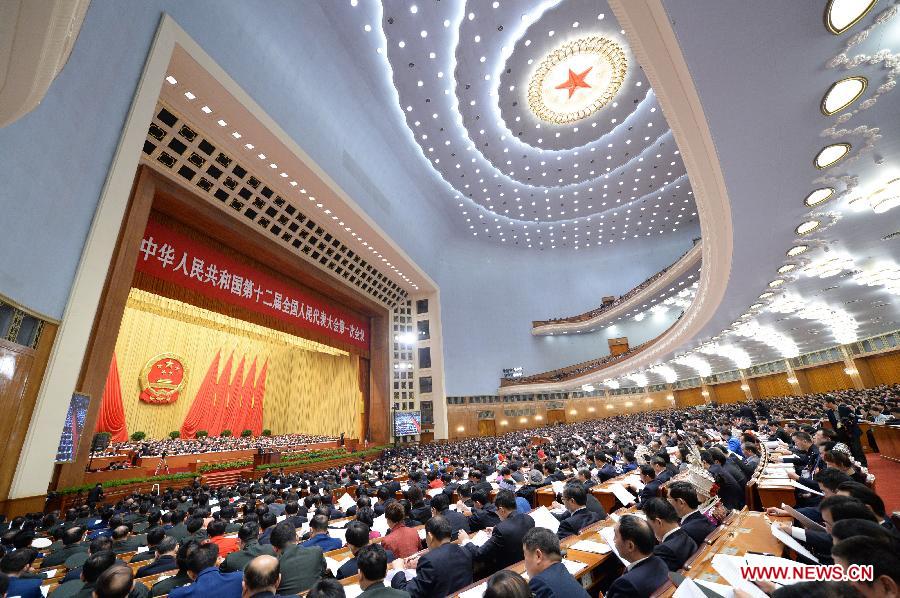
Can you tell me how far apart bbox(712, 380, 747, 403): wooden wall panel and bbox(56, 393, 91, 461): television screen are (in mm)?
32299

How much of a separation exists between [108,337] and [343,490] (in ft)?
21.7

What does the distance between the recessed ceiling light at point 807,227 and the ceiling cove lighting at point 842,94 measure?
3.69 meters

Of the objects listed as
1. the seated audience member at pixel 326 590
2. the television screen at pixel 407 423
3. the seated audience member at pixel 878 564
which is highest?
the television screen at pixel 407 423

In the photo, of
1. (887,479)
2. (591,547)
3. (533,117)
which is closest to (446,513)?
(591,547)

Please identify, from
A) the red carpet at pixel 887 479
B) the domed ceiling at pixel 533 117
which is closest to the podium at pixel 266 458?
the red carpet at pixel 887 479

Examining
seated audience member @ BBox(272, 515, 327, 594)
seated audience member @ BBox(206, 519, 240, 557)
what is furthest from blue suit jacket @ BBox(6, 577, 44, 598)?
seated audience member @ BBox(272, 515, 327, 594)

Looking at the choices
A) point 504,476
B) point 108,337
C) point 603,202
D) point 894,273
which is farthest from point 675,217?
point 108,337

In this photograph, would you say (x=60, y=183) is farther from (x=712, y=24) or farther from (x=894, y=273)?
(x=894, y=273)

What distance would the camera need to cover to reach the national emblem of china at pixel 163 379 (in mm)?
17016

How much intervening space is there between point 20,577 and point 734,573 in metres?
4.74

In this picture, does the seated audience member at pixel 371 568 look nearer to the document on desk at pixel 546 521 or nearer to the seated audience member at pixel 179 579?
the seated audience member at pixel 179 579

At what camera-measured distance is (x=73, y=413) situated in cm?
725

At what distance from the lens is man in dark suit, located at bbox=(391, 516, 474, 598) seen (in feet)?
8.09

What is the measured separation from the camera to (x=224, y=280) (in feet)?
44.2
